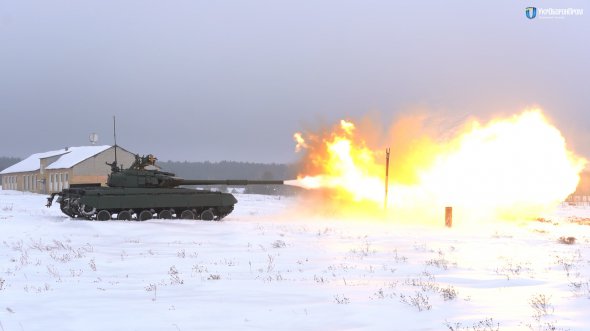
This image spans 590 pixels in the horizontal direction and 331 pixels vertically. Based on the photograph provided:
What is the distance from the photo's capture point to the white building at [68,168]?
190ft

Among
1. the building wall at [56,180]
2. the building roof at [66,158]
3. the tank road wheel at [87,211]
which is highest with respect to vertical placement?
the building roof at [66,158]

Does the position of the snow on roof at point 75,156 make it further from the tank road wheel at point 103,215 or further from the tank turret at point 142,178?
the tank road wheel at point 103,215

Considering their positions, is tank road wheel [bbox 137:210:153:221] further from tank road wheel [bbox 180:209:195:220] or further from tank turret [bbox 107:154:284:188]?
tank turret [bbox 107:154:284:188]

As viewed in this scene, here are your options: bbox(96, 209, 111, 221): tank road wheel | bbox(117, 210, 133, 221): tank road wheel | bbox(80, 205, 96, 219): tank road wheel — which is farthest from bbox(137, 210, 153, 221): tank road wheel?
bbox(80, 205, 96, 219): tank road wheel

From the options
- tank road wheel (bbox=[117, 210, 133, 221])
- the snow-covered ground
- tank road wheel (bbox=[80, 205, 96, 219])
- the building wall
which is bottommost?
the snow-covered ground

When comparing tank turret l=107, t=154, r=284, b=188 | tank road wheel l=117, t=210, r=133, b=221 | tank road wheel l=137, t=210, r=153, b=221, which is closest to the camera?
tank road wheel l=117, t=210, r=133, b=221

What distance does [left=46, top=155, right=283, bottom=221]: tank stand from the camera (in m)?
24.9

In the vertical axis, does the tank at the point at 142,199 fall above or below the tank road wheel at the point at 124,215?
above

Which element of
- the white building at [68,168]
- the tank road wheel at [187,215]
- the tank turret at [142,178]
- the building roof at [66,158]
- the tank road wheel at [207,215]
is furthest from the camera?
the building roof at [66,158]

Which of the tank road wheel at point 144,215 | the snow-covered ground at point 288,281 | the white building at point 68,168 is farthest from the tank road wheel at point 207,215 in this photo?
the white building at point 68,168

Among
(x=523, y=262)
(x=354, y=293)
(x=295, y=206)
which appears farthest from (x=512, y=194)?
(x=354, y=293)

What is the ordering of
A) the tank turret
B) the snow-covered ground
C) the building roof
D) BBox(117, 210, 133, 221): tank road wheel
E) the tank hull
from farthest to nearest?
the building roof < the tank turret < BBox(117, 210, 133, 221): tank road wheel < the tank hull < the snow-covered ground

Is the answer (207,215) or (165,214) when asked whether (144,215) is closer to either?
(165,214)

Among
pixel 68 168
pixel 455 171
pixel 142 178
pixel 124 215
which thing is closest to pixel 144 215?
pixel 124 215
